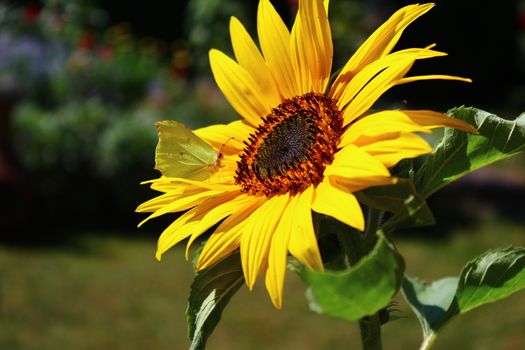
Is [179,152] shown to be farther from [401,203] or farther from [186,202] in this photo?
[401,203]

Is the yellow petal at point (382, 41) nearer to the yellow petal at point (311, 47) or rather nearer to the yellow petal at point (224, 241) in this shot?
the yellow petal at point (311, 47)

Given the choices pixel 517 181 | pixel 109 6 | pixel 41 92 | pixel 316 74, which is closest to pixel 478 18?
pixel 517 181

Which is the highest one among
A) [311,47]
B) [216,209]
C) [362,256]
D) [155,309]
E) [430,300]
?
[311,47]

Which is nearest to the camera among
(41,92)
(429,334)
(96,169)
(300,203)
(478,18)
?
(300,203)

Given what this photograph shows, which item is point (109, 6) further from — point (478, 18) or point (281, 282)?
point (281, 282)

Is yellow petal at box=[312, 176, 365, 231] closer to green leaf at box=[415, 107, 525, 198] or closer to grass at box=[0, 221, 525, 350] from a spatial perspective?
green leaf at box=[415, 107, 525, 198]

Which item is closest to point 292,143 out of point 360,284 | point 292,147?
point 292,147

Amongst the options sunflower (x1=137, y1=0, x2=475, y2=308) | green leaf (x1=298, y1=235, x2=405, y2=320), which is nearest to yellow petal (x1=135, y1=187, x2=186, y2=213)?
sunflower (x1=137, y1=0, x2=475, y2=308)
